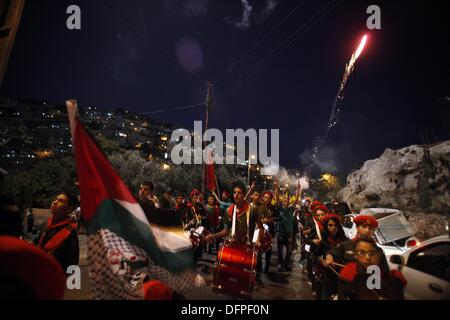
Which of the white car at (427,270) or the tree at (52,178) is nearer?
the white car at (427,270)

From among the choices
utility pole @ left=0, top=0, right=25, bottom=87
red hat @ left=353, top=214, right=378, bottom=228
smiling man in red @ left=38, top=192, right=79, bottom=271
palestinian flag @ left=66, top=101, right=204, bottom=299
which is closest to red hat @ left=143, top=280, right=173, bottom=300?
palestinian flag @ left=66, top=101, right=204, bottom=299

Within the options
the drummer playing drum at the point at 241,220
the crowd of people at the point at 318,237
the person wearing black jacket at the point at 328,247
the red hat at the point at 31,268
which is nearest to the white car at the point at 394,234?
the crowd of people at the point at 318,237

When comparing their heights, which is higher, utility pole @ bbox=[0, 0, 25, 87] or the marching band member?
utility pole @ bbox=[0, 0, 25, 87]

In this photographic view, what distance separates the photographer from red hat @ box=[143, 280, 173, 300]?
7.34 ft

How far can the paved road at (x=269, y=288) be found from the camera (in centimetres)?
545

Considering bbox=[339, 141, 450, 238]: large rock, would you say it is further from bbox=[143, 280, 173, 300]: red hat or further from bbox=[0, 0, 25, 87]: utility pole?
bbox=[0, 0, 25, 87]: utility pole

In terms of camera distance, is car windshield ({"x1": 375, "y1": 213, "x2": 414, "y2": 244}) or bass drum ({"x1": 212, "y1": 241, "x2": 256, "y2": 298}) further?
car windshield ({"x1": 375, "y1": 213, "x2": 414, "y2": 244})

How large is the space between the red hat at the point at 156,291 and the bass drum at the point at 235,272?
2088 mm

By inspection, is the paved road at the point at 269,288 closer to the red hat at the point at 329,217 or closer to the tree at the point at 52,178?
the red hat at the point at 329,217

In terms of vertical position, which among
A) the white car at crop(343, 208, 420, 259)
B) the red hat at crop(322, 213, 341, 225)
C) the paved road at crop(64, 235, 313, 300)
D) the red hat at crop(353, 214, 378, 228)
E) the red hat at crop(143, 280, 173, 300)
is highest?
the red hat at crop(353, 214, 378, 228)

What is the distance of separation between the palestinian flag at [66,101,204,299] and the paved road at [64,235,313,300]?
2411 millimetres
